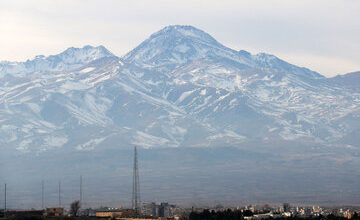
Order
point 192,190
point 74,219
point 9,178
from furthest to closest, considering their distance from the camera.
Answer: point 9,178
point 192,190
point 74,219

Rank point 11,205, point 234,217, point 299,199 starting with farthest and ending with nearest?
point 299,199 < point 11,205 < point 234,217

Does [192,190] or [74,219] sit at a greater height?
[192,190]

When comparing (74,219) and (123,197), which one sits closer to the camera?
(74,219)

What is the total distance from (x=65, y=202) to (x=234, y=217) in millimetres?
71342

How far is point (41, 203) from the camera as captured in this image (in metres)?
152

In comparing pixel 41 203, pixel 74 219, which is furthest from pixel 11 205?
pixel 74 219

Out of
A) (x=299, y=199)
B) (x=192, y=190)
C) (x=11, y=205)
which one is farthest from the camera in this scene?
(x=192, y=190)

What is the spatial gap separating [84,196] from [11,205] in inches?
881

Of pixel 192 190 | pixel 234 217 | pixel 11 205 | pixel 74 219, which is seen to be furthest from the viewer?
pixel 192 190

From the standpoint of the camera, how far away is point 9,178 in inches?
7500

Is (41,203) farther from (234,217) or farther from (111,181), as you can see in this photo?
(234,217)

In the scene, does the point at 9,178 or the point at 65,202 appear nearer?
the point at 65,202

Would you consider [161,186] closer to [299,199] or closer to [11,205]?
[299,199]

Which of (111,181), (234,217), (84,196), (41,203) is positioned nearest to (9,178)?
(111,181)
